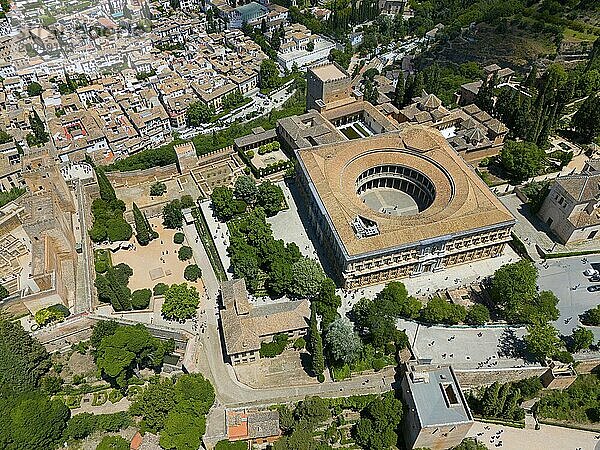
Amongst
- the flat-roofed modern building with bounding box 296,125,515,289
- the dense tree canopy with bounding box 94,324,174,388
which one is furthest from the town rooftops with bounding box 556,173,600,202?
the dense tree canopy with bounding box 94,324,174,388

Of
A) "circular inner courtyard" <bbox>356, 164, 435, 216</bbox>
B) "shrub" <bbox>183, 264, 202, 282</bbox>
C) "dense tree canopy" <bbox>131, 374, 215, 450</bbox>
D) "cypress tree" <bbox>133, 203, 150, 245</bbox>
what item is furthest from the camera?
"circular inner courtyard" <bbox>356, 164, 435, 216</bbox>

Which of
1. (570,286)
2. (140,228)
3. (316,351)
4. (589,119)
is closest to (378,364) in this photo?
(316,351)

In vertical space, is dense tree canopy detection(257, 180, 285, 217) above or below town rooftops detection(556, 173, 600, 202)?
below

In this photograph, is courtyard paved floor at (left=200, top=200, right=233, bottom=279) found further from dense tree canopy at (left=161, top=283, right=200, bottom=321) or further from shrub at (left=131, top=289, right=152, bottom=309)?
shrub at (left=131, top=289, right=152, bottom=309)

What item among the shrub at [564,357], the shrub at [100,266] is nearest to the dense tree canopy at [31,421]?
the shrub at [100,266]

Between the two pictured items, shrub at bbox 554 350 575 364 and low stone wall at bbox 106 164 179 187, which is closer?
shrub at bbox 554 350 575 364

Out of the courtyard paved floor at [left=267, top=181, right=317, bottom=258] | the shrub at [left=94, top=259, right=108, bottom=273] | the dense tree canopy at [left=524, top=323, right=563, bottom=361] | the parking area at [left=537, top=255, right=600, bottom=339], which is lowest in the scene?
the shrub at [left=94, top=259, right=108, bottom=273]

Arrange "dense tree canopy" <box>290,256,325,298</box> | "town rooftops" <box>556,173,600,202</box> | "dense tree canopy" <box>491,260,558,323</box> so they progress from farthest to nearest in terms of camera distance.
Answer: "town rooftops" <box>556,173,600,202</box>, "dense tree canopy" <box>290,256,325,298</box>, "dense tree canopy" <box>491,260,558,323</box>

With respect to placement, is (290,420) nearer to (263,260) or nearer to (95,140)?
(263,260)
